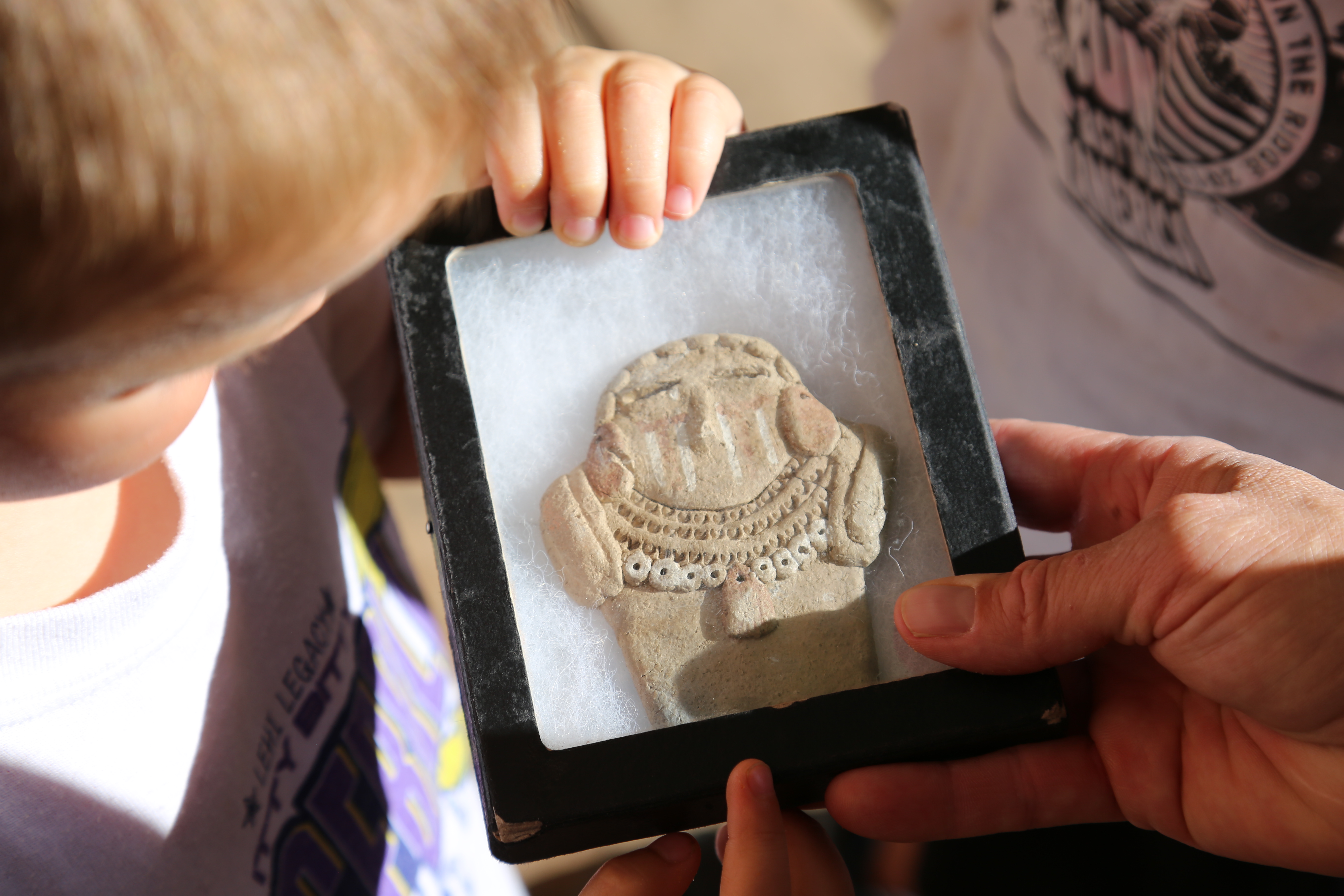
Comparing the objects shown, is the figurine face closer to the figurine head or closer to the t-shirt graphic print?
the figurine head

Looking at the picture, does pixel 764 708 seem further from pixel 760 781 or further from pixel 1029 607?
pixel 1029 607

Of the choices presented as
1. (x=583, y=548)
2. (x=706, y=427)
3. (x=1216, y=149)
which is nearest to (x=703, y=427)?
(x=706, y=427)

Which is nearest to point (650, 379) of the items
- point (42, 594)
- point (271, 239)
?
point (271, 239)

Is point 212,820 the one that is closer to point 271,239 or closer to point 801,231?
point 271,239

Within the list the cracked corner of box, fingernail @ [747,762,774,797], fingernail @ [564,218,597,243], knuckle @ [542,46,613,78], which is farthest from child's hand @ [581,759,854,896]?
knuckle @ [542,46,613,78]

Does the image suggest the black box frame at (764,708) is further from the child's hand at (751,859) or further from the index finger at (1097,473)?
the index finger at (1097,473)
